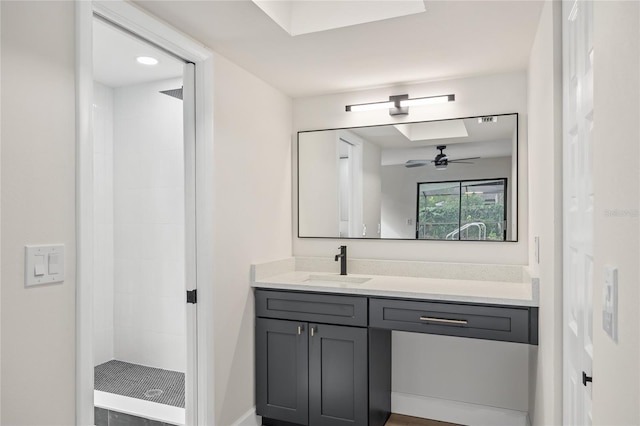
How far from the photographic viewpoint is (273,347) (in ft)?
8.98

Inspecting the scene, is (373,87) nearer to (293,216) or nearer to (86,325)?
(293,216)

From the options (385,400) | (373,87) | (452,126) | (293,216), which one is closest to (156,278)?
(293,216)

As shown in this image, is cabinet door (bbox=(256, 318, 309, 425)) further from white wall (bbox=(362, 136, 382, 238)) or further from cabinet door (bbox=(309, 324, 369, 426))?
white wall (bbox=(362, 136, 382, 238))

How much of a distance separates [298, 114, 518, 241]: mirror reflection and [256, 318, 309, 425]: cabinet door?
83 cm

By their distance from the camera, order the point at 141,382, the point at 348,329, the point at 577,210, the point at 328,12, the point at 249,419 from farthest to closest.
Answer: the point at 141,382 < the point at 249,419 < the point at 348,329 < the point at 328,12 < the point at 577,210

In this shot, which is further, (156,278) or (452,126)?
(156,278)

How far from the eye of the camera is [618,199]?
2.39 ft

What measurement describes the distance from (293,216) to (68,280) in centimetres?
195

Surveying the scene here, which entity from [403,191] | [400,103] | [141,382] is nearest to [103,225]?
[141,382]

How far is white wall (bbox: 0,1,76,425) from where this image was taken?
134cm

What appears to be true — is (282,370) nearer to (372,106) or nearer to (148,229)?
(148,229)

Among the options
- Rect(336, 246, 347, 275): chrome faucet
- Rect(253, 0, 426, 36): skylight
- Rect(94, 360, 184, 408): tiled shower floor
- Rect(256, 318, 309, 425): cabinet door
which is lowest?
Rect(94, 360, 184, 408): tiled shower floor

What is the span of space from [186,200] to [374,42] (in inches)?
50.7

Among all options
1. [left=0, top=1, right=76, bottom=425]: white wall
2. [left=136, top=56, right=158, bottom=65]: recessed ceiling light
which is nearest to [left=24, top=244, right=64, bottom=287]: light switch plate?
[left=0, top=1, right=76, bottom=425]: white wall
